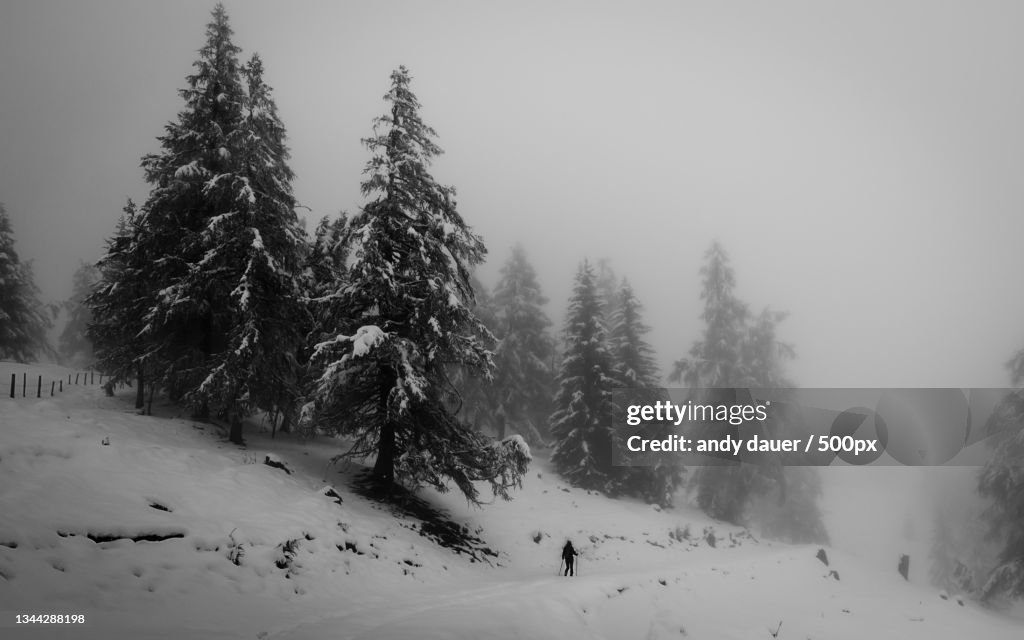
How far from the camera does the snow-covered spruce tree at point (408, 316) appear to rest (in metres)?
13.8

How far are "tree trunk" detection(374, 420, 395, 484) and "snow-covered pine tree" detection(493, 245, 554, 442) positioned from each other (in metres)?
14.3

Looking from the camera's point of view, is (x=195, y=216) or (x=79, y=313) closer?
(x=195, y=216)

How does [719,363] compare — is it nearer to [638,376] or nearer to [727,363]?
[727,363]

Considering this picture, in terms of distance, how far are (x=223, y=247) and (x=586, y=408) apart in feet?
62.7

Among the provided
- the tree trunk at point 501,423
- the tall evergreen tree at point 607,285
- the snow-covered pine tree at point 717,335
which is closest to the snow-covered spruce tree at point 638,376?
the snow-covered pine tree at point 717,335

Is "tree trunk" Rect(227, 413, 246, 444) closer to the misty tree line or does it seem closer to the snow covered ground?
the misty tree line

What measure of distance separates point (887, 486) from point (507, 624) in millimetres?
96627

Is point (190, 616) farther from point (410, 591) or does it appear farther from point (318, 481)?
point (318, 481)

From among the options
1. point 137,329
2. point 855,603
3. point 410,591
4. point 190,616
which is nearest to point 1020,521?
point 855,603

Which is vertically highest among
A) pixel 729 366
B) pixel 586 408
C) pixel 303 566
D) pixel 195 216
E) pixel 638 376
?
pixel 195 216

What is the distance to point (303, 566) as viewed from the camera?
9703 millimetres

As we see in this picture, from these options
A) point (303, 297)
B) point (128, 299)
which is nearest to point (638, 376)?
point (303, 297)

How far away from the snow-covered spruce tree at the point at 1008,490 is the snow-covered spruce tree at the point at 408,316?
2029cm

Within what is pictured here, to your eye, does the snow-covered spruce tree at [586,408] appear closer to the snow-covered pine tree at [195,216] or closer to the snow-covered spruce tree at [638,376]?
the snow-covered spruce tree at [638,376]
